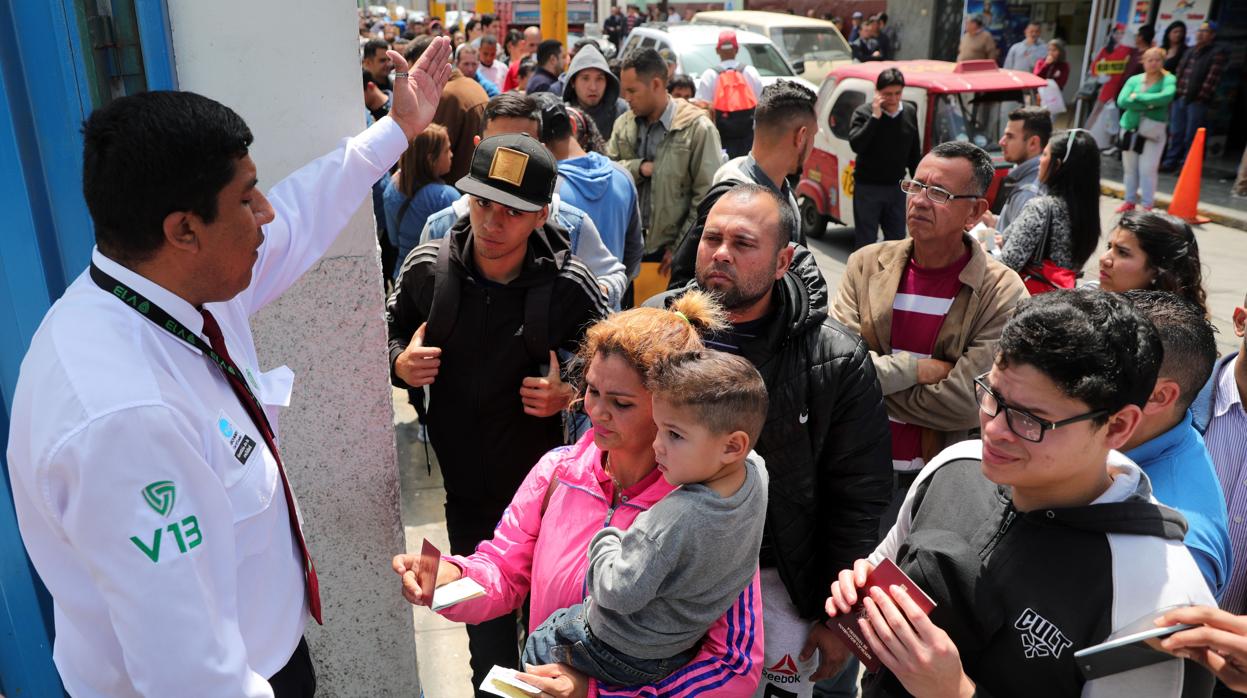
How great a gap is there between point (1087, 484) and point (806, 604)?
1021 mm

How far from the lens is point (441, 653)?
3900mm

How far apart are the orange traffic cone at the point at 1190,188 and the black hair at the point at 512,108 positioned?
10.3 metres

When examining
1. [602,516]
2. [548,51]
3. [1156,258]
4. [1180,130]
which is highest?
[548,51]

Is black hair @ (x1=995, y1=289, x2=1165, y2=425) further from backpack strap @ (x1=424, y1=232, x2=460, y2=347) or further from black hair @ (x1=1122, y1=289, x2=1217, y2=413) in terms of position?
backpack strap @ (x1=424, y1=232, x2=460, y2=347)

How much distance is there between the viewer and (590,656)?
6.88ft

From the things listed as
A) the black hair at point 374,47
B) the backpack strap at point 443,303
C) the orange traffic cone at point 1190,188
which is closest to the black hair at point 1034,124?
the backpack strap at point 443,303

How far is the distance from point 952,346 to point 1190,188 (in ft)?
34.2

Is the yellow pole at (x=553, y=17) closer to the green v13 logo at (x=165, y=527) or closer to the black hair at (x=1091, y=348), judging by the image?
the black hair at (x=1091, y=348)

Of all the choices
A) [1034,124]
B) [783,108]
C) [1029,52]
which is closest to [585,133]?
[783,108]

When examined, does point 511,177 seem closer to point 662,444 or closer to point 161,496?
point 662,444

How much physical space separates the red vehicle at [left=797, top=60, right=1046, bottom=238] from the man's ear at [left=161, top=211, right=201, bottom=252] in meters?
7.04

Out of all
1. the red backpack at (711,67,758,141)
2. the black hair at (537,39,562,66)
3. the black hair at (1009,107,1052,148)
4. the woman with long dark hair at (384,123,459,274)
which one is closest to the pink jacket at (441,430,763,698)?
the woman with long dark hair at (384,123,459,274)

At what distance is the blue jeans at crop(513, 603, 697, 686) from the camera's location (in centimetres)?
208

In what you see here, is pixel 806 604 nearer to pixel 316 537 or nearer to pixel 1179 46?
pixel 316 537
